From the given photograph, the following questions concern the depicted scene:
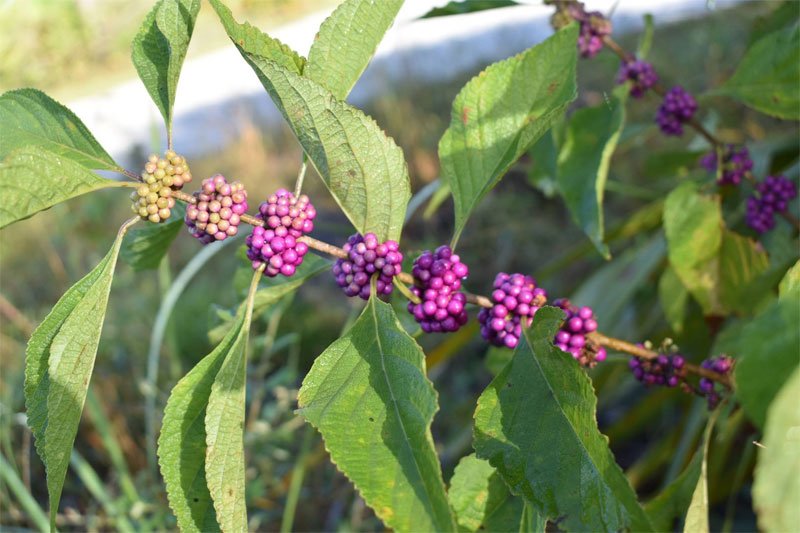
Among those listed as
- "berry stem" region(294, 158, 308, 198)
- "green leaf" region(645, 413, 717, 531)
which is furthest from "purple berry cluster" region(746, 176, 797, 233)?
"berry stem" region(294, 158, 308, 198)

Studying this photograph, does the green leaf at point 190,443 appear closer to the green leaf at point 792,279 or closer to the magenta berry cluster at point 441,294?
the magenta berry cluster at point 441,294

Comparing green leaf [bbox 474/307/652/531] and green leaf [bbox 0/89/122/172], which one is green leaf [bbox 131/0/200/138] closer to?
green leaf [bbox 0/89/122/172]

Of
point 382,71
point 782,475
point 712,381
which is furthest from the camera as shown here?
point 382,71

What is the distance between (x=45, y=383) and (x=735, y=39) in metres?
2.93

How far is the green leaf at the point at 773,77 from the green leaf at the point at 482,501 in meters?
0.60

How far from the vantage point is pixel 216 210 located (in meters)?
0.67

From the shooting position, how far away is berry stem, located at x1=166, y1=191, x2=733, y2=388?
0.70 meters

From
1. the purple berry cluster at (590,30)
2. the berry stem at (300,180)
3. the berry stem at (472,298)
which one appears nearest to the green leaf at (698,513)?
the berry stem at (472,298)

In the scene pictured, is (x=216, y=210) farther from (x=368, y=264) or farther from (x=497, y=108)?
(x=497, y=108)

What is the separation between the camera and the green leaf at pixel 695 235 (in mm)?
1095

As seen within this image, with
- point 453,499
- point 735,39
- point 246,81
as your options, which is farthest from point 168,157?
point 246,81

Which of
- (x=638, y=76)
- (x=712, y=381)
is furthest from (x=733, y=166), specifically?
(x=712, y=381)

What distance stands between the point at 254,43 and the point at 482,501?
473 mm

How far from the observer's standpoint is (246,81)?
6336 millimetres
